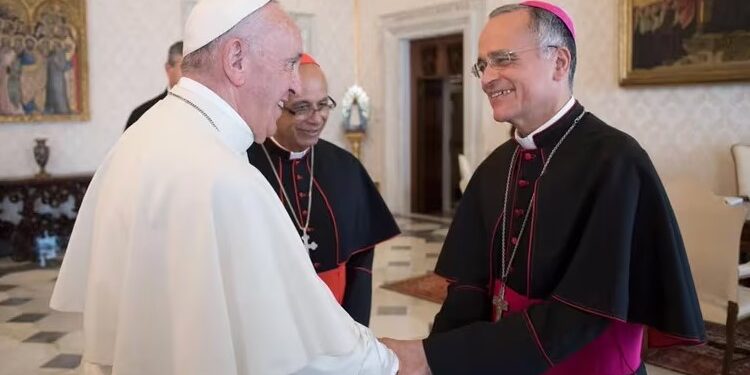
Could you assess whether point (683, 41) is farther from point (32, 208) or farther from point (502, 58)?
point (32, 208)

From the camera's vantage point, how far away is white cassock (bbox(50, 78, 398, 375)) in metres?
1.33

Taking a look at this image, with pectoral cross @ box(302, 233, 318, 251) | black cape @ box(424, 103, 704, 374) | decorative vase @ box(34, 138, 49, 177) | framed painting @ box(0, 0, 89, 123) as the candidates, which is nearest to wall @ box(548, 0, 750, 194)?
pectoral cross @ box(302, 233, 318, 251)

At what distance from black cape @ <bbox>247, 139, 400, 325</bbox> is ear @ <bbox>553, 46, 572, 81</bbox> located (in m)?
1.08

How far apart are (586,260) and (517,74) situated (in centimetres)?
54

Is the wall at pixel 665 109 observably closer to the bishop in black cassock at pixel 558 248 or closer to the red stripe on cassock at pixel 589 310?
the bishop in black cassock at pixel 558 248

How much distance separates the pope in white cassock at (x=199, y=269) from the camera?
4.38 ft

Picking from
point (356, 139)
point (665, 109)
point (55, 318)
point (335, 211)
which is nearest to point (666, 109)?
point (665, 109)

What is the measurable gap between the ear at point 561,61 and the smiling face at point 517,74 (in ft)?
0.05

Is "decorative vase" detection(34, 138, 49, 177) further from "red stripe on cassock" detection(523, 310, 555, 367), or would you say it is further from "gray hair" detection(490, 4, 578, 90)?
"red stripe on cassock" detection(523, 310, 555, 367)

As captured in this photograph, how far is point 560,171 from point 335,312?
0.81m

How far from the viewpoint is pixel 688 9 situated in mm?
6609

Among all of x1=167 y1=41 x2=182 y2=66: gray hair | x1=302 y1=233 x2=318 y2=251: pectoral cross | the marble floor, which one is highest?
x1=167 y1=41 x2=182 y2=66: gray hair

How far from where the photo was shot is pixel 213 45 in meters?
1.55

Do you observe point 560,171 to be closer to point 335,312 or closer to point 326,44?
point 335,312
